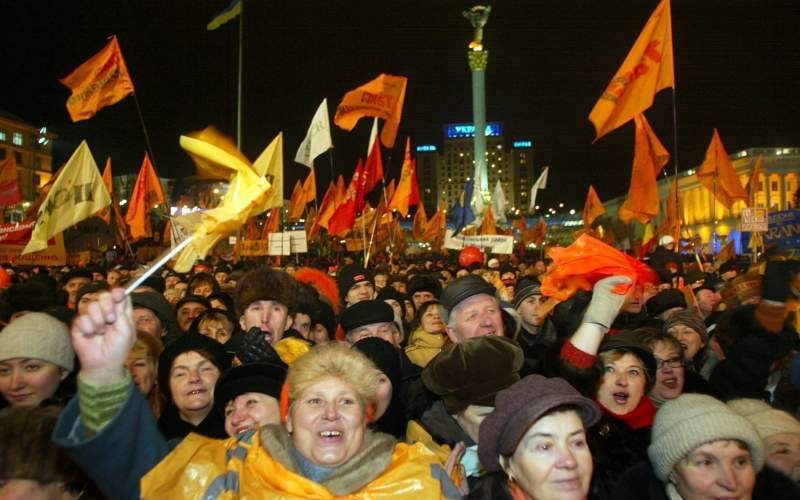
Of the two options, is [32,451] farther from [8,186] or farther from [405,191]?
[405,191]

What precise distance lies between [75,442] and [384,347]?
2.20 metres

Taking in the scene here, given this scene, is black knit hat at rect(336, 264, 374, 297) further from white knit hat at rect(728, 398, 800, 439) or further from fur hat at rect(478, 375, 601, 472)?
fur hat at rect(478, 375, 601, 472)

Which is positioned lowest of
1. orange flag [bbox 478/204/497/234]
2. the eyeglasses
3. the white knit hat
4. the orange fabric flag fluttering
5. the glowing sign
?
the white knit hat

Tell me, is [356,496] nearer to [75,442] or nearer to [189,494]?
[189,494]

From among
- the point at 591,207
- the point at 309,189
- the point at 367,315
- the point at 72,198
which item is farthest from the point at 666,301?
the point at 591,207

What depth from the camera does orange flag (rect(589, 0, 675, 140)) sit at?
26.6 ft

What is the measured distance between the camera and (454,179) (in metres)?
140

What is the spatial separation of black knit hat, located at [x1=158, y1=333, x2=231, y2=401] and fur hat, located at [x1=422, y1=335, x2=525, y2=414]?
4.10 feet

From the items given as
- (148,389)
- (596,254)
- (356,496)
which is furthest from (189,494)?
(596,254)

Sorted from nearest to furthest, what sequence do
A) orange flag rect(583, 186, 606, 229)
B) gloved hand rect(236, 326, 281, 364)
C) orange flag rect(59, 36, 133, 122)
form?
1. gloved hand rect(236, 326, 281, 364)
2. orange flag rect(59, 36, 133, 122)
3. orange flag rect(583, 186, 606, 229)

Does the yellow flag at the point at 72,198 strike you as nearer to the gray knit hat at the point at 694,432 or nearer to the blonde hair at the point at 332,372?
the blonde hair at the point at 332,372

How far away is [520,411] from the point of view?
2486 millimetres

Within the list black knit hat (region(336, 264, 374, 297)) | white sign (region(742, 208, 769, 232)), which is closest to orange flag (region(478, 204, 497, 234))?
white sign (region(742, 208, 769, 232))

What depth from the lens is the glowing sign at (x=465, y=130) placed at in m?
143
